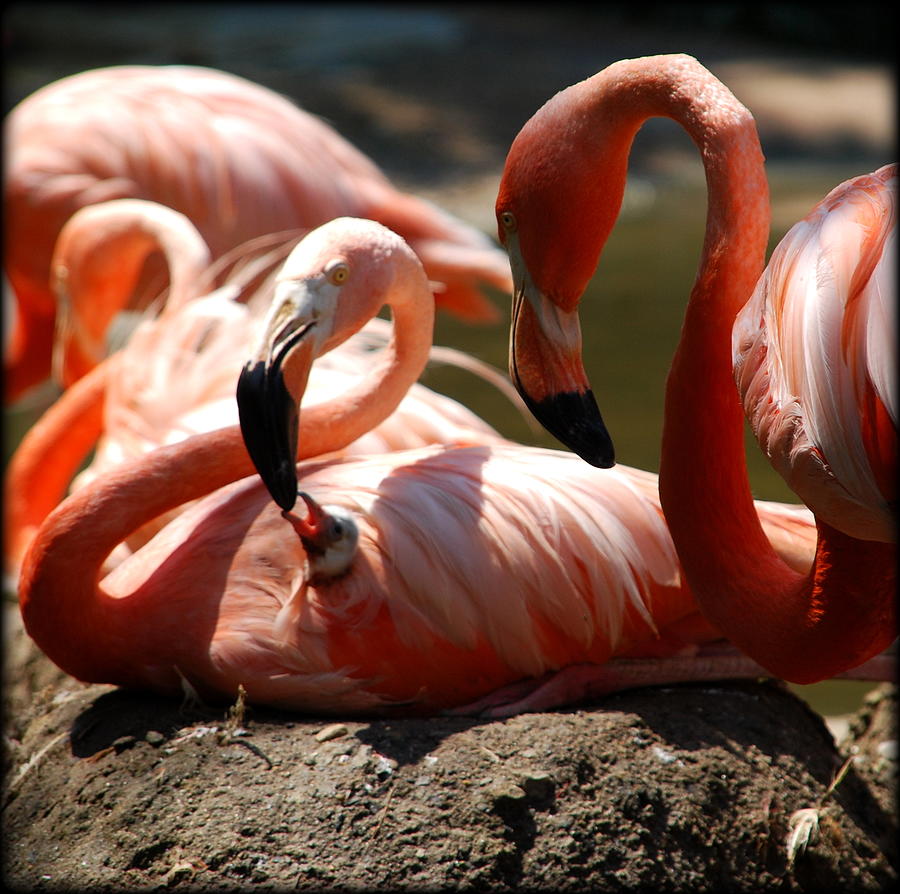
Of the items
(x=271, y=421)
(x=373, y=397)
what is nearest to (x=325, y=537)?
(x=271, y=421)

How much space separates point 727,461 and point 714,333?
0.22m

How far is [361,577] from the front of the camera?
2377 mm

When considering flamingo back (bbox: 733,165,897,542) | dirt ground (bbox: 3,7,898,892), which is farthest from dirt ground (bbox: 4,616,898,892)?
flamingo back (bbox: 733,165,897,542)

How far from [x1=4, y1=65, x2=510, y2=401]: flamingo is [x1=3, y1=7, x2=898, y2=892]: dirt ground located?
7.00 feet

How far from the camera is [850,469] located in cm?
181

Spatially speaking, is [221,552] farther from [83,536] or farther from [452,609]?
[452,609]

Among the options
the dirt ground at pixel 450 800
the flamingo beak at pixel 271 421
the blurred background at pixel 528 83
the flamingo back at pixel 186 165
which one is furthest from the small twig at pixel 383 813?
the blurred background at pixel 528 83

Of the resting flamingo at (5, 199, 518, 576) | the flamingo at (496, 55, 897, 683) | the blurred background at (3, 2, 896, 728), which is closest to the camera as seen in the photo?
the flamingo at (496, 55, 897, 683)

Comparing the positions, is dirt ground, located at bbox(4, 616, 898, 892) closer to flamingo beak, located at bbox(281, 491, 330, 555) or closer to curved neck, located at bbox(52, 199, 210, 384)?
flamingo beak, located at bbox(281, 491, 330, 555)

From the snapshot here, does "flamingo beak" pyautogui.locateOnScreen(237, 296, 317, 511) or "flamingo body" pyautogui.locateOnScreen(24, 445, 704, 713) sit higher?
"flamingo beak" pyautogui.locateOnScreen(237, 296, 317, 511)

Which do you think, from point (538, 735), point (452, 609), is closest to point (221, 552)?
point (452, 609)

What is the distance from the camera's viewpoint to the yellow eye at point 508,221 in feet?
7.19

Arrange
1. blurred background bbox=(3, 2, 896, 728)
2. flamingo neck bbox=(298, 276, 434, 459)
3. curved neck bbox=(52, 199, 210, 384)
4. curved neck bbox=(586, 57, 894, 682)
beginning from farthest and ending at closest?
1. blurred background bbox=(3, 2, 896, 728)
2. curved neck bbox=(52, 199, 210, 384)
3. flamingo neck bbox=(298, 276, 434, 459)
4. curved neck bbox=(586, 57, 894, 682)

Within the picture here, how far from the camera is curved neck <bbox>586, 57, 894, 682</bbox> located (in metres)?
2.09
